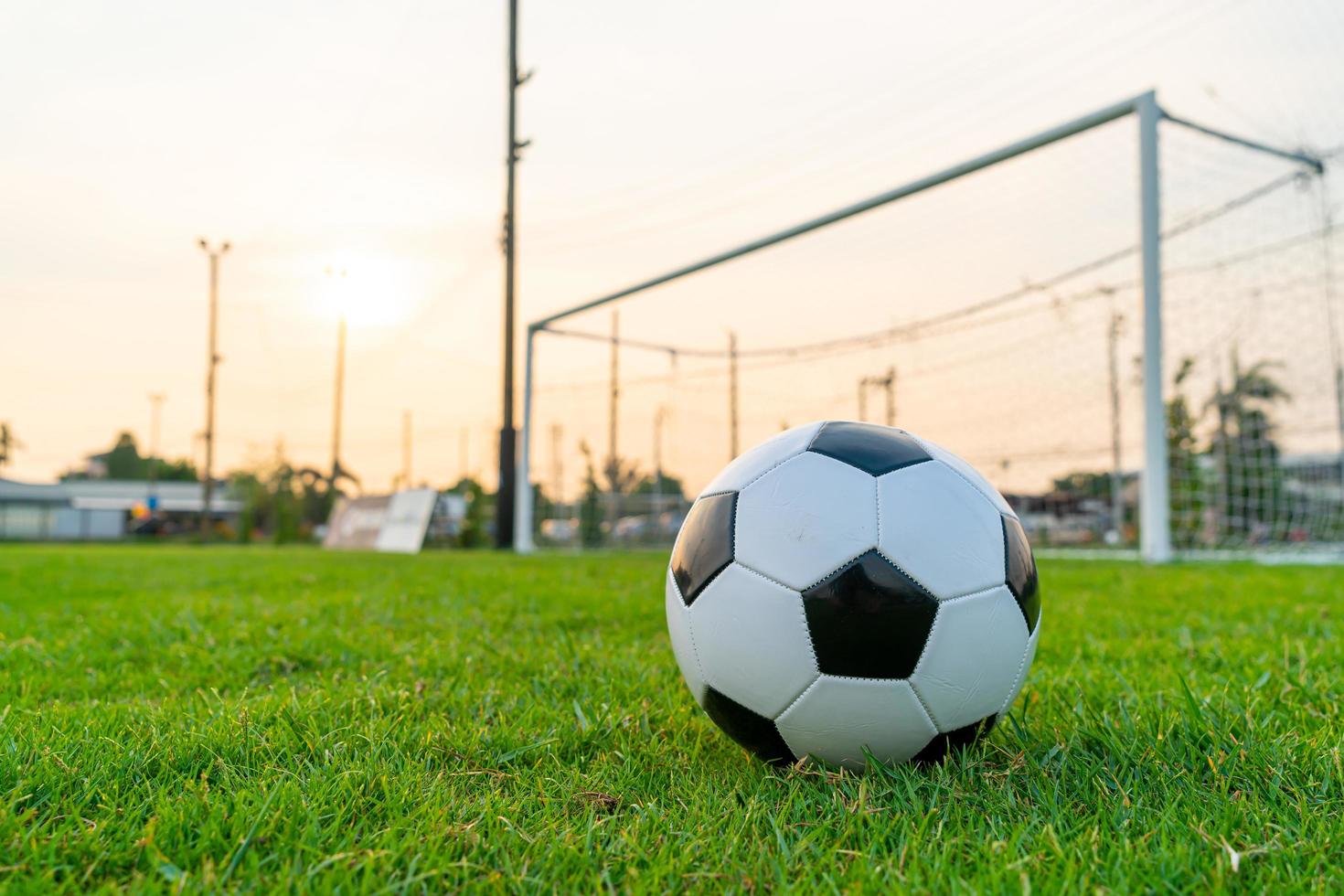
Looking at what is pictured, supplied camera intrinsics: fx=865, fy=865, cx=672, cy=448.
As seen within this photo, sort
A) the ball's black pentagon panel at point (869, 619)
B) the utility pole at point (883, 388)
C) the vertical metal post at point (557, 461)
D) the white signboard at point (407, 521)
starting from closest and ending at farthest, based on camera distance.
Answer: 1. the ball's black pentagon panel at point (869, 619)
2. the utility pole at point (883, 388)
3. the white signboard at point (407, 521)
4. the vertical metal post at point (557, 461)

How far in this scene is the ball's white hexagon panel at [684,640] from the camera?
191 cm

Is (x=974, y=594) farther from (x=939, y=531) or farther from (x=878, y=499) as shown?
(x=878, y=499)

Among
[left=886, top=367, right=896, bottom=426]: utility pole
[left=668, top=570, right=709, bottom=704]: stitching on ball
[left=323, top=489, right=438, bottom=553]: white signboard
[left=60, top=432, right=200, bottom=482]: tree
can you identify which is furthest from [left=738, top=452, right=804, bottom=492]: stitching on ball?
[left=60, top=432, right=200, bottom=482]: tree

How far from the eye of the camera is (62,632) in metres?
3.79

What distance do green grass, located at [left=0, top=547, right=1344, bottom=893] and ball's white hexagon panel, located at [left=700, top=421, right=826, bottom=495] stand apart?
2.00 ft

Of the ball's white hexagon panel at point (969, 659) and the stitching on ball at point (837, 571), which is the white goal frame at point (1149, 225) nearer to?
the ball's white hexagon panel at point (969, 659)

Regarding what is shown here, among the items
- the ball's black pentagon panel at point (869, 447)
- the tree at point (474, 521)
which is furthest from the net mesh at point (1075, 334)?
the tree at point (474, 521)

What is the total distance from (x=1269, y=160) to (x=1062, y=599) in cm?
740

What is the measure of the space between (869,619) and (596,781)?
615mm

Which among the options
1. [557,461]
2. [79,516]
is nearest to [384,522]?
[557,461]

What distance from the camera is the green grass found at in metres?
1.27

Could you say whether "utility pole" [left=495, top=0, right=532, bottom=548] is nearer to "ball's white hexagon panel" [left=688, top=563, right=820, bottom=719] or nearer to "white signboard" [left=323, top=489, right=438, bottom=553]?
"white signboard" [left=323, top=489, right=438, bottom=553]

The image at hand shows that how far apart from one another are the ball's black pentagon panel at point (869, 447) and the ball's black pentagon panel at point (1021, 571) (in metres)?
0.25

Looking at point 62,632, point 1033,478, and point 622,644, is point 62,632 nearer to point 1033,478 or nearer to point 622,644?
point 622,644
